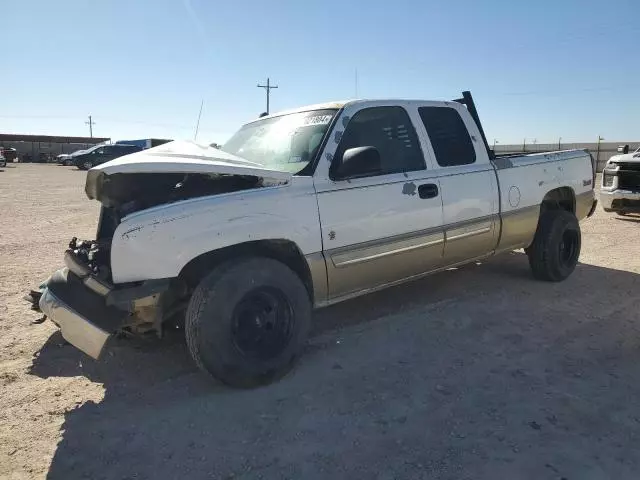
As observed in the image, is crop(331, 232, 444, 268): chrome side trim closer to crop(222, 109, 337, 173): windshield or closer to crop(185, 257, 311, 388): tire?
crop(185, 257, 311, 388): tire

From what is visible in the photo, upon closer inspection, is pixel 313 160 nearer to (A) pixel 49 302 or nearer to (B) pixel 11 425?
(A) pixel 49 302

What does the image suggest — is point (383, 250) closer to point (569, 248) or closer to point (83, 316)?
point (83, 316)

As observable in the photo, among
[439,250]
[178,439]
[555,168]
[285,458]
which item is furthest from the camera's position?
[555,168]

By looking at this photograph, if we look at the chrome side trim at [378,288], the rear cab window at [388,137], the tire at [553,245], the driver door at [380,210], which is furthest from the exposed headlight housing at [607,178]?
the rear cab window at [388,137]

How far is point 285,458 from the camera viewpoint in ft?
8.47

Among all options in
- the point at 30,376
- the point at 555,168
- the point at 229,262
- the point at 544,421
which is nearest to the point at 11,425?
the point at 30,376

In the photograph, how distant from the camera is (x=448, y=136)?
4.70m

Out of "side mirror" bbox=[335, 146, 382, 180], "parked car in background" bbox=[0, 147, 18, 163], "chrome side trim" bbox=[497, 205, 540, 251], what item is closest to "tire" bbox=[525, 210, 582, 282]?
"chrome side trim" bbox=[497, 205, 540, 251]

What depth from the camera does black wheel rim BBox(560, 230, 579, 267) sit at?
5.76m

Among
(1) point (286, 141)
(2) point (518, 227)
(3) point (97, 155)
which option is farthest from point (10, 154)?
(2) point (518, 227)

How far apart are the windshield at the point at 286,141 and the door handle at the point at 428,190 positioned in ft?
3.10

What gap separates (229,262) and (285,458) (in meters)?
1.25

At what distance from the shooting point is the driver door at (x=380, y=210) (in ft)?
12.2

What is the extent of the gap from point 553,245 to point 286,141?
10.6 ft
